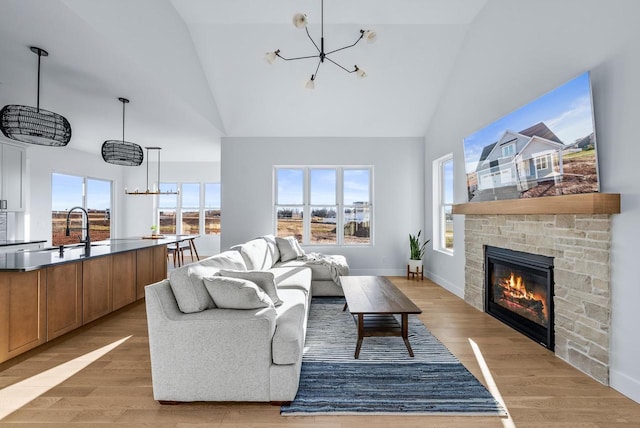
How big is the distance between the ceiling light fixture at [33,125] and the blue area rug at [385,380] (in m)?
2.90

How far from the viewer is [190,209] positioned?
888cm

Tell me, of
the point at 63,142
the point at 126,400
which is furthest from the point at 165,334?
the point at 63,142

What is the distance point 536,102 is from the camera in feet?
9.30

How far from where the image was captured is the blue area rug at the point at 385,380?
209 cm

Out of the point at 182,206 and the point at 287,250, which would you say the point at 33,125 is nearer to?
the point at 287,250

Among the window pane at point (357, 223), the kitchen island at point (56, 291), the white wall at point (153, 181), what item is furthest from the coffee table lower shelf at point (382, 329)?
the white wall at point (153, 181)

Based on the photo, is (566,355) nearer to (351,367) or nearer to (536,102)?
(351,367)

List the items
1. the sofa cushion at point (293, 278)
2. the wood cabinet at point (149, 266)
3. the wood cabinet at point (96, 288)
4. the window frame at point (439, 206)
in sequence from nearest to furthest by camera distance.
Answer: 1. the wood cabinet at point (96, 288)
2. the sofa cushion at point (293, 278)
3. the wood cabinet at point (149, 266)
4. the window frame at point (439, 206)

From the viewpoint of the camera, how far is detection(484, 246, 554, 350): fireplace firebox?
3014 millimetres

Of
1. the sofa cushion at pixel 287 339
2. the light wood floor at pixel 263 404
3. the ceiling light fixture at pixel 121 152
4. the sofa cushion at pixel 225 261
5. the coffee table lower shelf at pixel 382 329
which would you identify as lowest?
the light wood floor at pixel 263 404

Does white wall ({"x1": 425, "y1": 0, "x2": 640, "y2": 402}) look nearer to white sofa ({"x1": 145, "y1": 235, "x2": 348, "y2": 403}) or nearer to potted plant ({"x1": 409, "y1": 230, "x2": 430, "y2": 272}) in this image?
white sofa ({"x1": 145, "y1": 235, "x2": 348, "y2": 403})

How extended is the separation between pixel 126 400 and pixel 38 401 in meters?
0.59

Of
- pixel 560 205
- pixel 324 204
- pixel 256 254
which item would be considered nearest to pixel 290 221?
pixel 324 204

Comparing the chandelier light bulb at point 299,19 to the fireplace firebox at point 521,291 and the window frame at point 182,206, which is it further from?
the window frame at point 182,206
